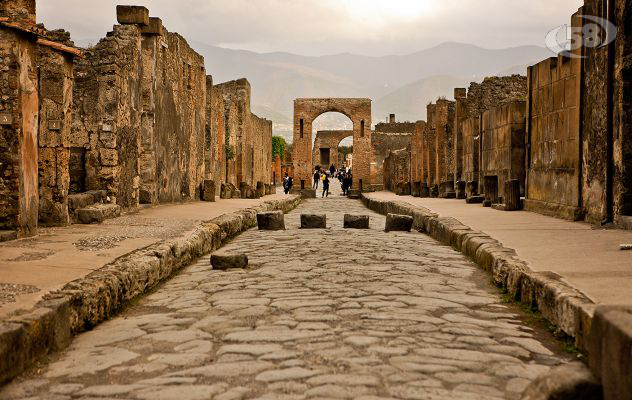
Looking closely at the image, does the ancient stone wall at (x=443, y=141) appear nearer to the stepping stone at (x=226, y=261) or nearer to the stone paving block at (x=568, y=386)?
the stepping stone at (x=226, y=261)

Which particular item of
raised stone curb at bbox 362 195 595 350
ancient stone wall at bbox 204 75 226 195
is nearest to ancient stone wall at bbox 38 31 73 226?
raised stone curb at bbox 362 195 595 350

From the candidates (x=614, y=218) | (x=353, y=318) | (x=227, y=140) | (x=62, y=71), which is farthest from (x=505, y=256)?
(x=227, y=140)

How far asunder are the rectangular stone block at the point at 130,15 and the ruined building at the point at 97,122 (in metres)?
0.02

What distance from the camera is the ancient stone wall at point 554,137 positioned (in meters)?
10.6

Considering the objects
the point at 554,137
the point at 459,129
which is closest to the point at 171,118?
the point at 554,137

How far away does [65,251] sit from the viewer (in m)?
6.39

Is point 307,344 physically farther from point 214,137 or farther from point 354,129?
point 354,129

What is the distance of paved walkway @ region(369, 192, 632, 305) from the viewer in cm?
455

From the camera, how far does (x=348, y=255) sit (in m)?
8.29

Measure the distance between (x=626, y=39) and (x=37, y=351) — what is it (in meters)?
7.63

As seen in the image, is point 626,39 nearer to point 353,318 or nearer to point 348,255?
point 348,255

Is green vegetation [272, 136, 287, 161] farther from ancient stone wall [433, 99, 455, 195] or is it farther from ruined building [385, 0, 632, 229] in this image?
ruined building [385, 0, 632, 229]

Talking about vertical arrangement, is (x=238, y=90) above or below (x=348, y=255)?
above

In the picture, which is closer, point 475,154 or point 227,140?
point 475,154
